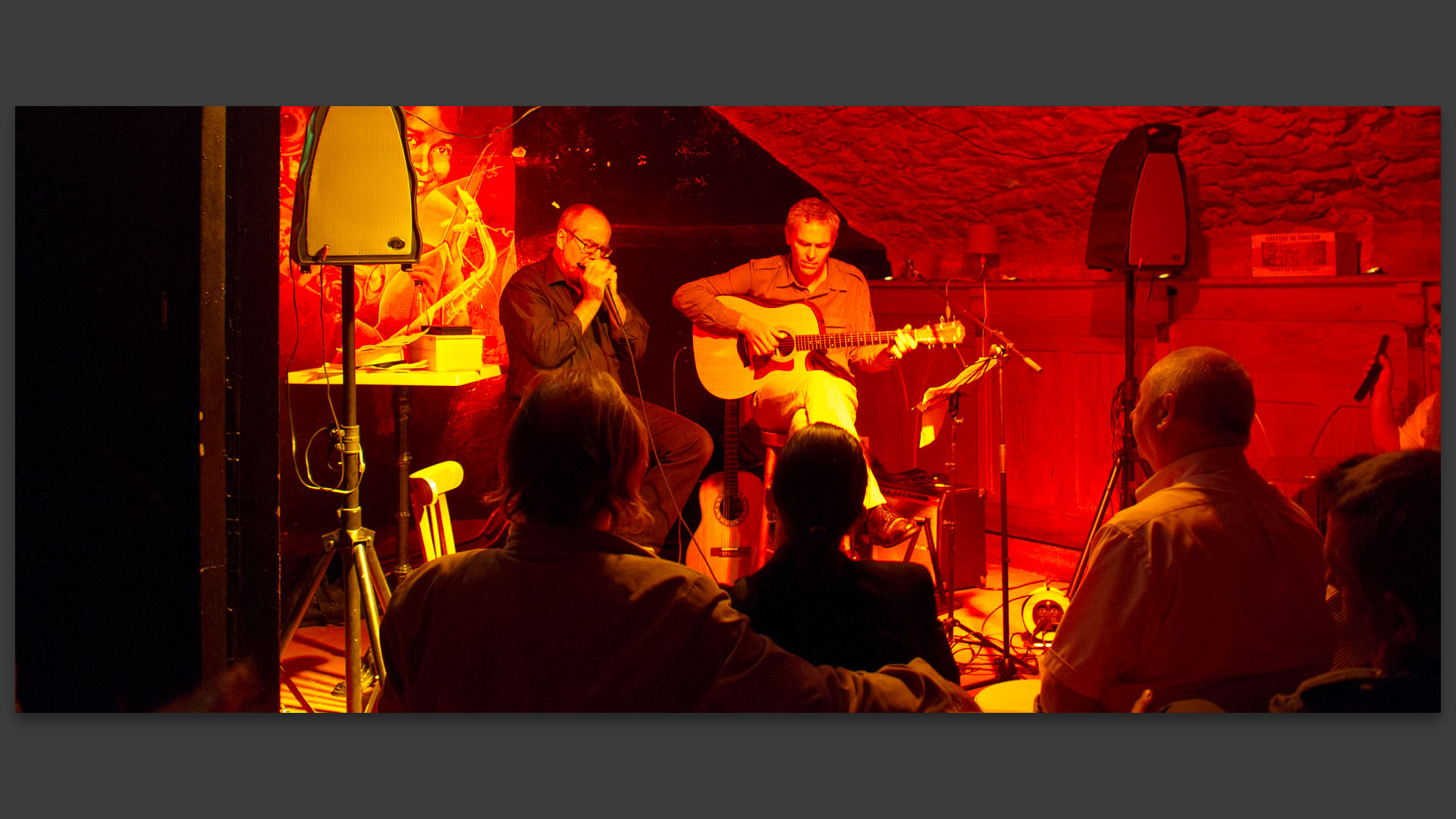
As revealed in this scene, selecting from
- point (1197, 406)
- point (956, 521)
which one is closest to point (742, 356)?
point (956, 521)

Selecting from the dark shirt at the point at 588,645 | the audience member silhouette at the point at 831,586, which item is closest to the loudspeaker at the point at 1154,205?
the audience member silhouette at the point at 831,586

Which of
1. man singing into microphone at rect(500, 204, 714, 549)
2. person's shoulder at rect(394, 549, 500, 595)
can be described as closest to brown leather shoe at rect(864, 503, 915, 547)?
man singing into microphone at rect(500, 204, 714, 549)

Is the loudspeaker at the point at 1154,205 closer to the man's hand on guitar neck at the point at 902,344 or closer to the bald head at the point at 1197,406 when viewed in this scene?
the man's hand on guitar neck at the point at 902,344

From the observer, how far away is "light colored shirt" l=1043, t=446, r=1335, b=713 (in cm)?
255

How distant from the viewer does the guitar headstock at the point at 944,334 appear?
4.42 meters

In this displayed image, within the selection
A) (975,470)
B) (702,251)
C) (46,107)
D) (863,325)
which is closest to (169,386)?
(46,107)

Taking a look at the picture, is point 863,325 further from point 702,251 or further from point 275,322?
point 275,322

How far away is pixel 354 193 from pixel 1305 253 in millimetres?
3462

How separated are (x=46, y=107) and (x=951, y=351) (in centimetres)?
345

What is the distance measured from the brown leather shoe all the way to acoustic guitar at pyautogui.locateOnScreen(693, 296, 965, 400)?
653mm

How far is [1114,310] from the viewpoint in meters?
4.98

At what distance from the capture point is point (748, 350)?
458cm

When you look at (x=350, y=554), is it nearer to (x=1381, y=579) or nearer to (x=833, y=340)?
(x=833, y=340)

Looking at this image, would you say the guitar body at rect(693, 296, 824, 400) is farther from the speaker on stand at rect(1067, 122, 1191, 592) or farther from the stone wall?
the speaker on stand at rect(1067, 122, 1191, 592)
